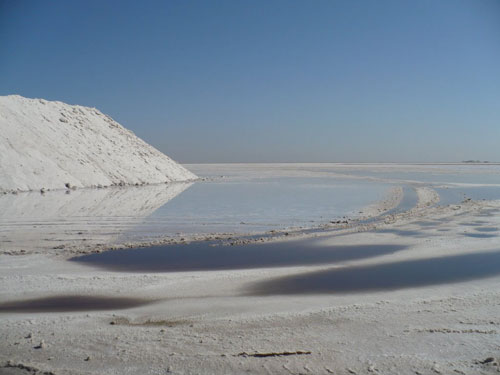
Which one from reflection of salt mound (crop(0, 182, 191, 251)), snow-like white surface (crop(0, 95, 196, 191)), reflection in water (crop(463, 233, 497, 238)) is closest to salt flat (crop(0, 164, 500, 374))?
Result: reflection of salt mound (crop(0, 182, 191, 251))

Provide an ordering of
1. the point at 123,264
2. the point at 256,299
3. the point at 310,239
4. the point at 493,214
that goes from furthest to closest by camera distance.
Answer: the point at 493,214, the point at 310,239, the point at 123,264, the point at 256,299

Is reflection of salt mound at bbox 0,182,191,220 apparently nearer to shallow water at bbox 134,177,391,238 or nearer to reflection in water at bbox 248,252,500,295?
shallow water at bbox 134,177,391,238

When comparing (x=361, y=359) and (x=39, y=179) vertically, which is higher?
(x=39, y=179)

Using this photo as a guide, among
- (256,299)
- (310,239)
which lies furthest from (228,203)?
(256,299)

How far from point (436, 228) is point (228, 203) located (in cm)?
865

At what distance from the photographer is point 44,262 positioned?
25.6 ft

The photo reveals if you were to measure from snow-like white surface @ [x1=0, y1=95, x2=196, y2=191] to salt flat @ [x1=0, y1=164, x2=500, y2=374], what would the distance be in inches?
684

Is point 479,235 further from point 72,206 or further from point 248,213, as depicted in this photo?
point 72,206

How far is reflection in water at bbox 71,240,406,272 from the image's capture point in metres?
7.64

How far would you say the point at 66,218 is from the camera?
13.5 m

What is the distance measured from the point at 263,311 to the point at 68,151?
26.8 meters

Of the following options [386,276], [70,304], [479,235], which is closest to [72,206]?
[70,304]

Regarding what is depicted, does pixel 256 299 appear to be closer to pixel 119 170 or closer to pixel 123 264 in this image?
pixel 123 264

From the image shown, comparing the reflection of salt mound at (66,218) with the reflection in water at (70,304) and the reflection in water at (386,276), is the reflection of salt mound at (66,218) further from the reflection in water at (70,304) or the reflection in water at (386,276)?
the reflection in water at (386,276)
